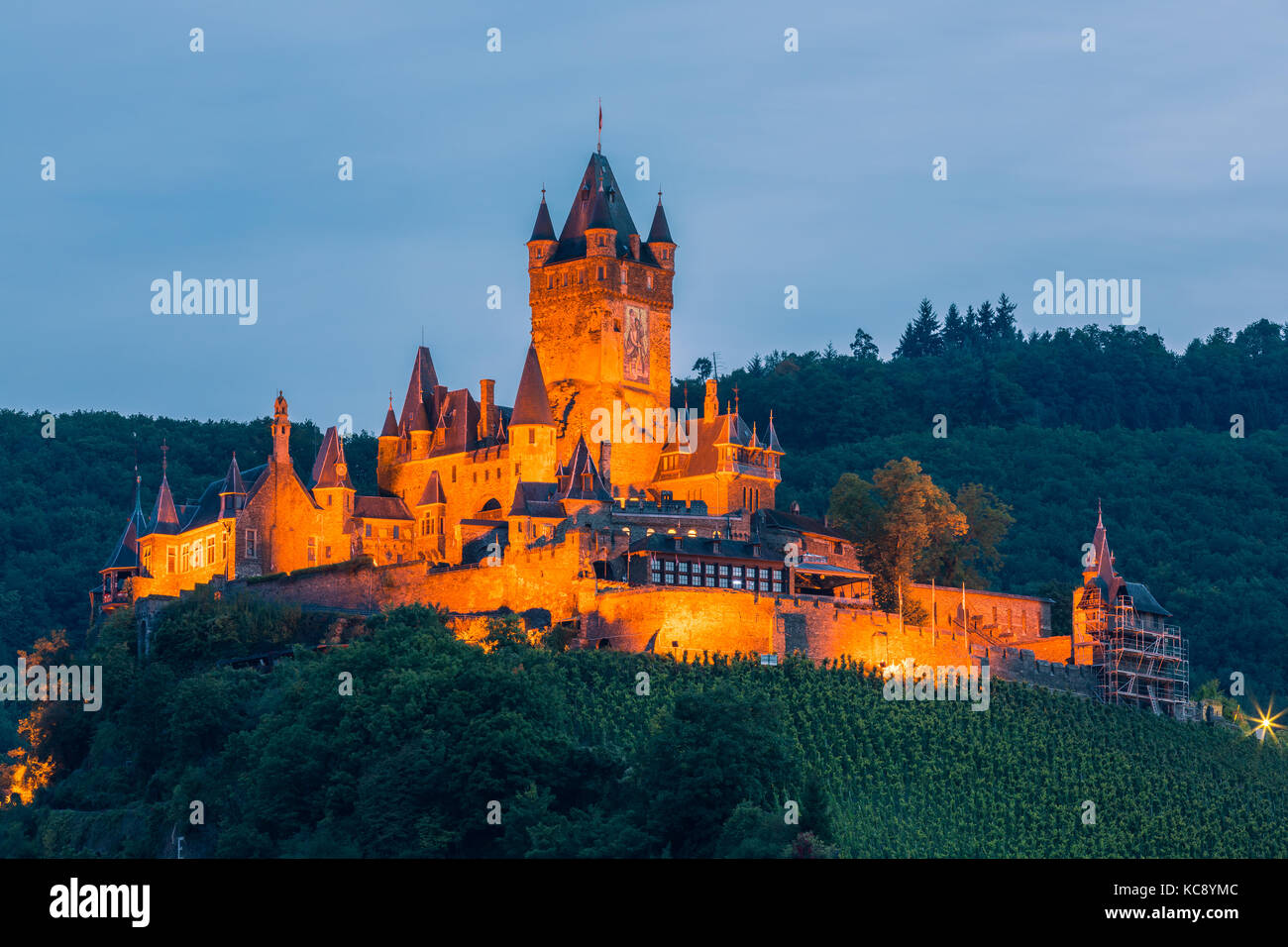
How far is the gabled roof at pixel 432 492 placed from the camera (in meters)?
79.9

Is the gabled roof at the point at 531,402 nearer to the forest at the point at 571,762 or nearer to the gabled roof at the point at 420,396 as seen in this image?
the gabled roof at the point at 420,396

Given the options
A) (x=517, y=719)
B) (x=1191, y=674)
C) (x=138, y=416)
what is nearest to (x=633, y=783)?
Answer: (x=517, y=719)

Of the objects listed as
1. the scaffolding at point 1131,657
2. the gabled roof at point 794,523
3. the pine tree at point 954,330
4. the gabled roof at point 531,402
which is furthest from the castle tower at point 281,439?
the pine tree at point 954,330

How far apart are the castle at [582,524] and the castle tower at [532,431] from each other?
0.07 metres

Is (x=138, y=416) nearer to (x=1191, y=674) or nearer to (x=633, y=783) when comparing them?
(x=1191, y=674)

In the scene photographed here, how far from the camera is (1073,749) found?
238 feet

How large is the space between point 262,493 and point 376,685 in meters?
15.0

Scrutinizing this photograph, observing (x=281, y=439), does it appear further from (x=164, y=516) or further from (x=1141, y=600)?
(x=1141, y=600)

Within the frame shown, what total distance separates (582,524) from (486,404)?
31.4 feet

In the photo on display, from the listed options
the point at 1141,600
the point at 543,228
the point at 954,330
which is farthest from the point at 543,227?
the point at 954,330

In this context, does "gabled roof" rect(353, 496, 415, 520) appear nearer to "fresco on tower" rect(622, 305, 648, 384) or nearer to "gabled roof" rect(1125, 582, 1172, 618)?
"fresco on tower" rect(622, 305, 648, 384)

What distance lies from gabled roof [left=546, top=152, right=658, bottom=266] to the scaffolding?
2110 cm

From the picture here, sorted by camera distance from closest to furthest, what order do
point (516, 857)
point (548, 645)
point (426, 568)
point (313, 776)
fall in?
1. point (516, 857)
2. point (313, 776)
3. point (548, 645)
4. point (426, 568)

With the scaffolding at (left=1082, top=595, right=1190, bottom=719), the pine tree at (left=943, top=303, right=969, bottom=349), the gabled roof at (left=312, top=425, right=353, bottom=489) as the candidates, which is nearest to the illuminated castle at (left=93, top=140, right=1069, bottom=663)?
the gabled roof at (left=312, top=425, right=353, bottom=489)
